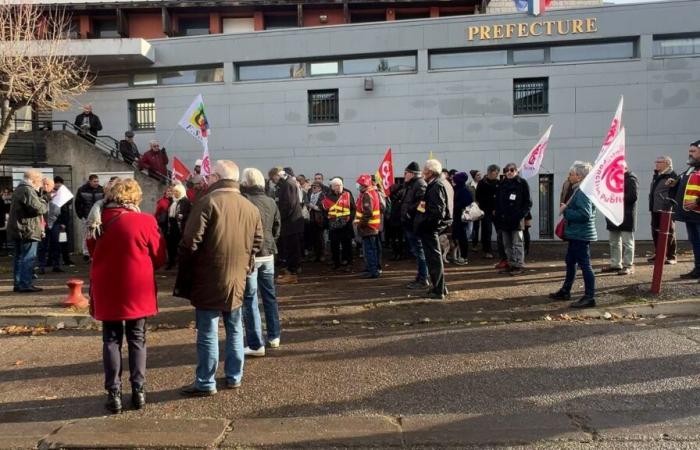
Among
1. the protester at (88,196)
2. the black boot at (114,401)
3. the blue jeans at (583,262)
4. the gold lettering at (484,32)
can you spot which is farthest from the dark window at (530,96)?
the black boot at (114,401)

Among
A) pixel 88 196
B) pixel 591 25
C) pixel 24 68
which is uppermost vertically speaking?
pixel 591 25

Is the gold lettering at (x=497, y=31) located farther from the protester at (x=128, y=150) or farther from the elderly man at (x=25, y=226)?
the elderly man at (x=25, y=226)

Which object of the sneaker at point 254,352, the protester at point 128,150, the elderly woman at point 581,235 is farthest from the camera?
the protester at point 128,150

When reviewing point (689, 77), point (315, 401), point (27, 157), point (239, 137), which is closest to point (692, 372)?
point (315, 401)

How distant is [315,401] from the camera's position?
178 inches

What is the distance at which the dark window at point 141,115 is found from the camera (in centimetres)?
1820

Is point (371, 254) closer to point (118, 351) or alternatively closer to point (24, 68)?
point (118, 351)

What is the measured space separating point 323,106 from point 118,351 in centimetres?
1356

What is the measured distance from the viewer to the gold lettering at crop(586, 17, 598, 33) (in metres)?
15.3

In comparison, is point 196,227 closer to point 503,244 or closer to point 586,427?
point 586,427

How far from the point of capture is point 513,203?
9320mm

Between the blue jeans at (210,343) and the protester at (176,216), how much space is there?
582 centimetres

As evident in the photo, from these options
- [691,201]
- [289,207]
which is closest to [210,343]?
[289,207]

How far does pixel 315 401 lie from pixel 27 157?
50.2ft
